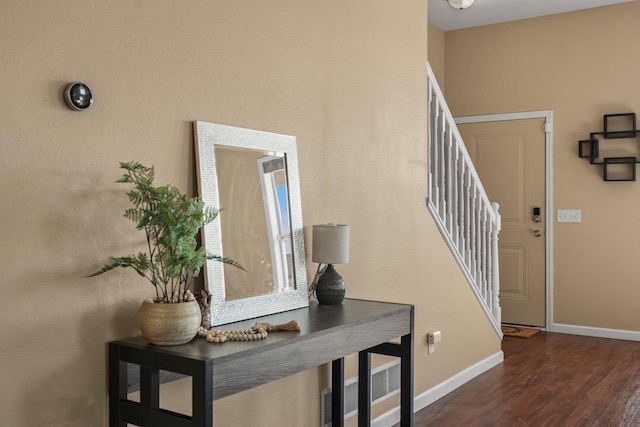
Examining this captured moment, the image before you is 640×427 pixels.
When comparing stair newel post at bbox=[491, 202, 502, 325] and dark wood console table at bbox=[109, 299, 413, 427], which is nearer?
dark wood console table at bbox=[109, 299, 413, 427]

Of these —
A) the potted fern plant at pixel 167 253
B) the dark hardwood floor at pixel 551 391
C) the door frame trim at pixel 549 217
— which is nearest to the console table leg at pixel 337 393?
the dark hardwood floor at pixel 551 391

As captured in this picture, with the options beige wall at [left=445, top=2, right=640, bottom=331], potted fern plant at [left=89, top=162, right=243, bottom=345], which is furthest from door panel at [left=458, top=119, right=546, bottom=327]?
potted fern plant at [left=89, top=162, right=243, bottom=345]

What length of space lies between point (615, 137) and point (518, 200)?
3.46 ft

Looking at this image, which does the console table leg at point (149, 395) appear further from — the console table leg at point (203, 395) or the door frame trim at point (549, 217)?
the door frame trim at point (549, 217)

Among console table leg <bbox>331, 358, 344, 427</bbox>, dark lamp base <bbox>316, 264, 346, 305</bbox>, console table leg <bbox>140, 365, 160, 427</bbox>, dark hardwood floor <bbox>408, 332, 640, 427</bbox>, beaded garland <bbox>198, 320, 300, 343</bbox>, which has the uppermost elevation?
dark lamp base <bbox>316, 264, 346, 305</bbox>

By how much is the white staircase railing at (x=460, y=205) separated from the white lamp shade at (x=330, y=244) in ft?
4.49

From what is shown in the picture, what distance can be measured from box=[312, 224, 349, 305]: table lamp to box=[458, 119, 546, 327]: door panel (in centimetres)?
397

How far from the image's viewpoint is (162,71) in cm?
235

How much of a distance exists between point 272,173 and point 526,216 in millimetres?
4268

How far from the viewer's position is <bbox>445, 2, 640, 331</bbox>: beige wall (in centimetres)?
597

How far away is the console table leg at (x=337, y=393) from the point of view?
10.4ft

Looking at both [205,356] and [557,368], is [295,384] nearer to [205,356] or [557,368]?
[205,356]

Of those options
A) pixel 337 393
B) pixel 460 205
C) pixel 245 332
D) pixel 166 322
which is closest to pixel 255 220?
pixel 245 332

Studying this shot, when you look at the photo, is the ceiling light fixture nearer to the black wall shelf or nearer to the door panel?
the door panel
